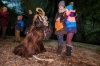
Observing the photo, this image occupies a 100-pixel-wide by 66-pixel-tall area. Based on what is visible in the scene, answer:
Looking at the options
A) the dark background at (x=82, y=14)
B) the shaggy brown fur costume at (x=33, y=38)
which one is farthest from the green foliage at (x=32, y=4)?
the shaggy brown fur costume at (x=33, y=38)

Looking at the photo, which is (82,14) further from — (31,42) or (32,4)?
(31,42)

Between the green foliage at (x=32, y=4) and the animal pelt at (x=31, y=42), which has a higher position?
the green foliage at (x=32, y=4)

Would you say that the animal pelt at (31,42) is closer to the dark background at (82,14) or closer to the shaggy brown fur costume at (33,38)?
the shaggy brown fur costume at (33,38)

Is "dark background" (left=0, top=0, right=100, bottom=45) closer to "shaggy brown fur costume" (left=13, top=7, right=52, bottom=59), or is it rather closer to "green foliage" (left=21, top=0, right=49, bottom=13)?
"green foliage" (left=21, top=0, right=49, bottom=13)

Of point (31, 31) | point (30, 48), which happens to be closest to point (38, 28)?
point (31, 31)

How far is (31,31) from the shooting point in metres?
6.84

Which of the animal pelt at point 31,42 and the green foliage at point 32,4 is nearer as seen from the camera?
the animal pelt at point 31,42

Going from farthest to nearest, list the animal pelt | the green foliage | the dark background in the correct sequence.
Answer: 1. the green foliage
2. the dark background
3. the animal pelt

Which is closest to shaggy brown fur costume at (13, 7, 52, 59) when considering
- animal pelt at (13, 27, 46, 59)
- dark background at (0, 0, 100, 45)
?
animal pelt at (13, 27, 46, 59)

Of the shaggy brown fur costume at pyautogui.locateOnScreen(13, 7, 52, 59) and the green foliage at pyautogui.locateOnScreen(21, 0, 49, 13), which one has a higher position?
the green foliage at pyautogui.locateOnScreen(21, 0, 49, 13)

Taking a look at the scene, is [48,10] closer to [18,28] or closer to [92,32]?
[92,32]

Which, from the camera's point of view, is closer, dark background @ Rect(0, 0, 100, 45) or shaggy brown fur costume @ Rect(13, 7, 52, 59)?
shaggy brown fur costume @ Rect(13, 7, 52, 59)

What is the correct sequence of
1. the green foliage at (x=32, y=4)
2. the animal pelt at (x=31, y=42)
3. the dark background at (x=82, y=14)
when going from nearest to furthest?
the animal pelt at (x=31, y=42) → the dark background at (x=82, y=14) → the green foliage at (x=32, y=4)

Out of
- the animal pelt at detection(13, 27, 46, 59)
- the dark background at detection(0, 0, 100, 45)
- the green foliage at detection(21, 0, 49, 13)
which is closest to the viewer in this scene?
the animal pelt at detection(13, 27, 46, 59)
